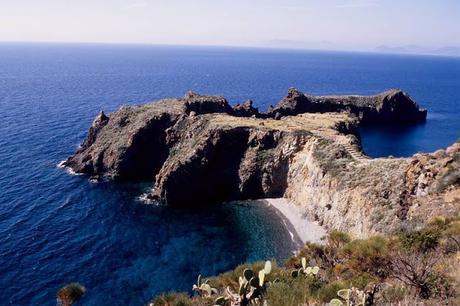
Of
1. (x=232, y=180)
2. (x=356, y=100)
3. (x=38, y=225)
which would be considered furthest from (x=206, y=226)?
(x=356, y=100)

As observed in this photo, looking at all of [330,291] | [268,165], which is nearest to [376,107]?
[268,165]

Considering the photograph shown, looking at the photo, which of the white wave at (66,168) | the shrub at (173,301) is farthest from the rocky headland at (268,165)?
the shrub at (173,301)

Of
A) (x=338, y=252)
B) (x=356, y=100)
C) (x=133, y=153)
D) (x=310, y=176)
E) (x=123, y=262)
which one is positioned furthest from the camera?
(x=356, y=100)

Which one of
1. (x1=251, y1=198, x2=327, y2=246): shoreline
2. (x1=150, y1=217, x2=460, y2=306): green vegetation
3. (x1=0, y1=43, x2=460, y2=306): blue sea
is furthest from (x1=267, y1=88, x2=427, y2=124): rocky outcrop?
(x1=150, y1=217, x2=460, y2=306): green vegetation

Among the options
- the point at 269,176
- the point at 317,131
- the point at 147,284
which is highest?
the point at 317,131

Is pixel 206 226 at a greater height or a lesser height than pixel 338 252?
lesser

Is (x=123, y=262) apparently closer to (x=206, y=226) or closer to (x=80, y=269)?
(x=80, y=269)
